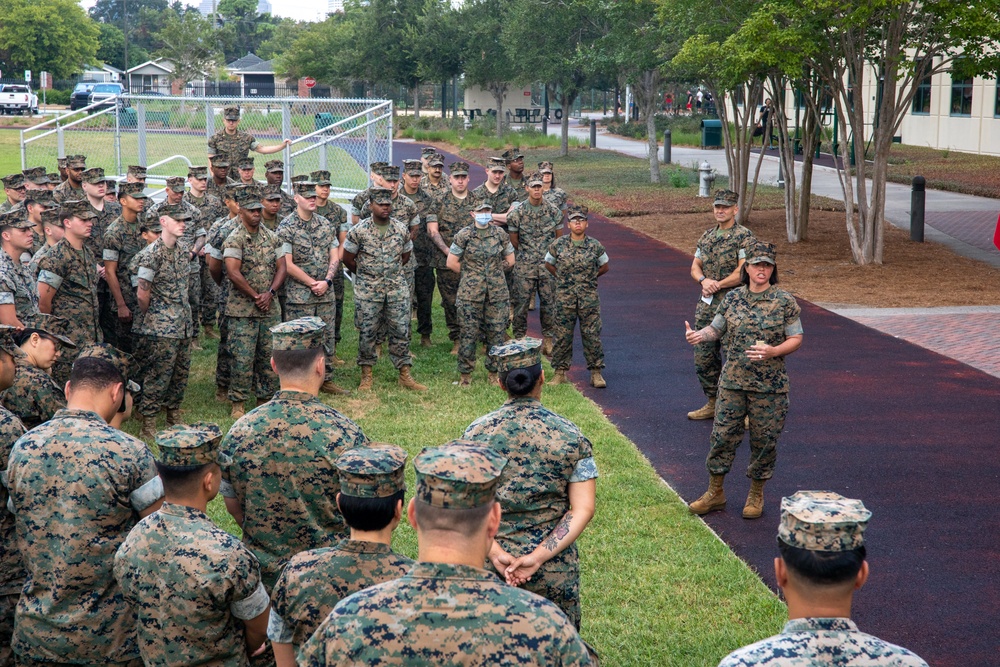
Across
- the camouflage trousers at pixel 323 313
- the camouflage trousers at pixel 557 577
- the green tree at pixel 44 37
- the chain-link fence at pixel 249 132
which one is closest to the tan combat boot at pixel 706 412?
the camouflage trousers at pixel 323 313

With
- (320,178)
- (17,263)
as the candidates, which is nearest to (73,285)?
(17,263)

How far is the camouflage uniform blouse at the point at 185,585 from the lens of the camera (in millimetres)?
3947

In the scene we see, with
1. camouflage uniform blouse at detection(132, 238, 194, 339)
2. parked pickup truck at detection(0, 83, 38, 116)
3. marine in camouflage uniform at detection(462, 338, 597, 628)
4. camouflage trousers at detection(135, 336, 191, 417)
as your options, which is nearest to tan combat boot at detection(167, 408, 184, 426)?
camouflage trousers at detection(135, 336, 191, 417)

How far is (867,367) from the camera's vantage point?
1201 centimetres

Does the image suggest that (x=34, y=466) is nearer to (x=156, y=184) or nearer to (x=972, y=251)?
(x=156, y=184)

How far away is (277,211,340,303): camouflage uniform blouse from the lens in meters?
10.5

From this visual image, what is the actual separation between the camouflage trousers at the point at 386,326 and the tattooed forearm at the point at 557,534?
6571 millimetres

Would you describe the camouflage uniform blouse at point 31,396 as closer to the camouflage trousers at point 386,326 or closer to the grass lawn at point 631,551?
the grass lawn at point 631,551

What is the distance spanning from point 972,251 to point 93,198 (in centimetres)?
1572

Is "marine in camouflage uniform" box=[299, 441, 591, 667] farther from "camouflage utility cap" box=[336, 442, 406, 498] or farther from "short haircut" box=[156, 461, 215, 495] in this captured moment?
"short haircut" box=[156, 461, 215, 495]

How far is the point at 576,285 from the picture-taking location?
1102cm

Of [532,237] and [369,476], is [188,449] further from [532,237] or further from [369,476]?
[532,237]

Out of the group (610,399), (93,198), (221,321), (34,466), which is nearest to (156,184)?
(93,198)

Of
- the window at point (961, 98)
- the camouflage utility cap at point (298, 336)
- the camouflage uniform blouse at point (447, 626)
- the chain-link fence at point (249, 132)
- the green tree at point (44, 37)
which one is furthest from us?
the green tree at point (44, 37)
